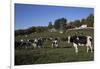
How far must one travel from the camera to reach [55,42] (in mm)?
2484

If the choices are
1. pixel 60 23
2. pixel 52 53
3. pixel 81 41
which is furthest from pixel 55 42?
pixel 81 41

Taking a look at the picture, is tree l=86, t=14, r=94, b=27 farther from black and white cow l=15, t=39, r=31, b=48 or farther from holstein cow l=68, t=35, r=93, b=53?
black and white cow l=15, t=39, r=31, b=48

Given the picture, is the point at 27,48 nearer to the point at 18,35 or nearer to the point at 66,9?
the point at 18,35

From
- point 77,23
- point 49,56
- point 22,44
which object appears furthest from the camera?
point 77,23

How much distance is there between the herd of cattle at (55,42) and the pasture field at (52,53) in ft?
0.12

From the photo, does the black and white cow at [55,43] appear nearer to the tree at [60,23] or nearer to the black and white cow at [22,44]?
the tree at [60,23]

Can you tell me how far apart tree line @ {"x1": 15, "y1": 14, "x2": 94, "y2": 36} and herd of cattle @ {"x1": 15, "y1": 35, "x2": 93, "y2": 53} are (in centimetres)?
11

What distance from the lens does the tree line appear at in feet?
7.79

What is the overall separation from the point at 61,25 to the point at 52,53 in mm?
380

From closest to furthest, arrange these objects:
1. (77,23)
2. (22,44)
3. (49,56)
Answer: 1. (22,44)
2. (49,56)
3. (77,23)

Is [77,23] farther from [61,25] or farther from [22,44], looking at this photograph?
[22,44]

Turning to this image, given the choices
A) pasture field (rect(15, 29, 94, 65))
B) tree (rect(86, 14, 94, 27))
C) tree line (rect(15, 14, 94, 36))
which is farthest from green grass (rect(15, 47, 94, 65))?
tree (rect(86, 14, 94, 27))

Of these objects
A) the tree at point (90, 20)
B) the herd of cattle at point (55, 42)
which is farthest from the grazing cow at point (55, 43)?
the tree at point (90, 20)
